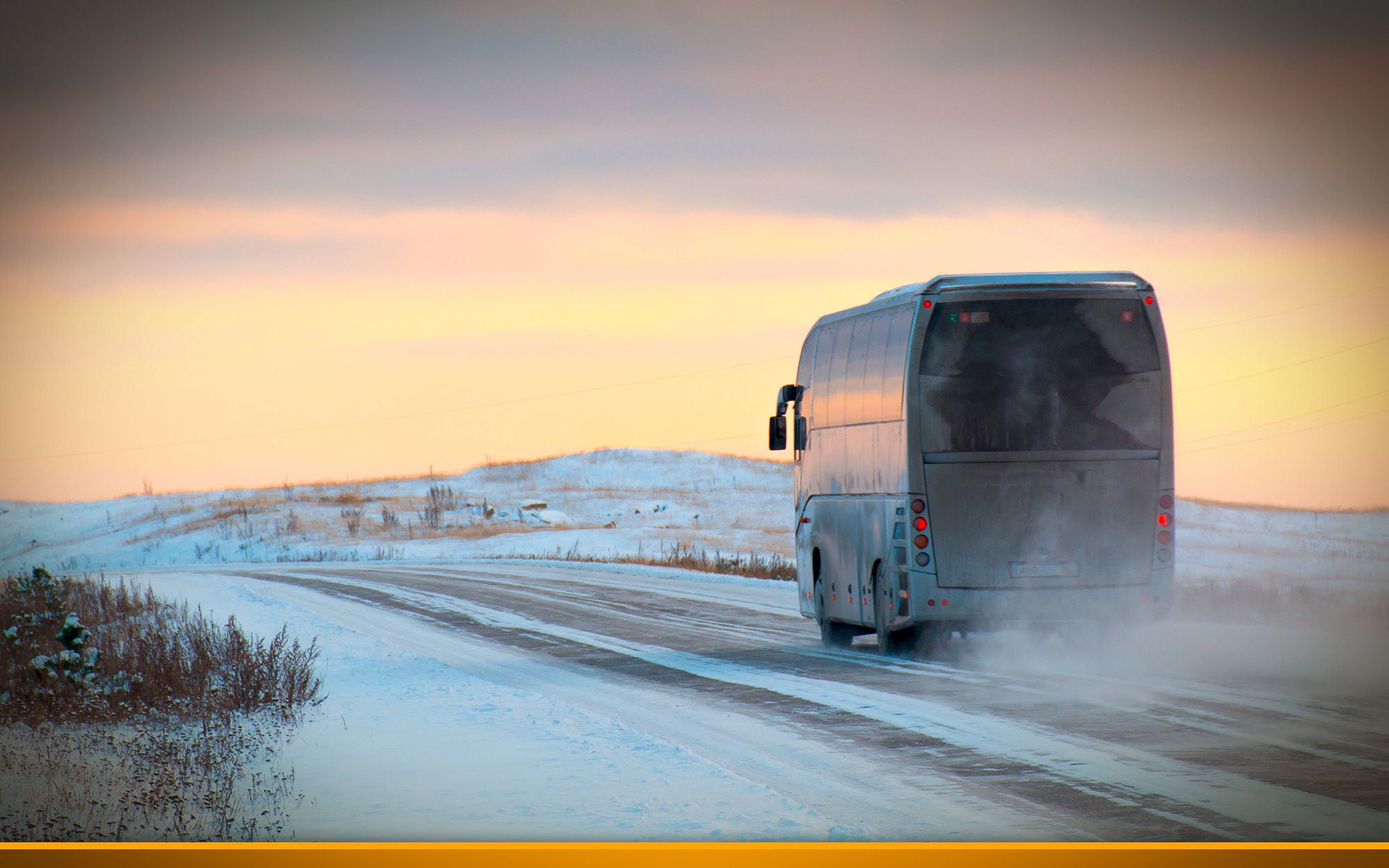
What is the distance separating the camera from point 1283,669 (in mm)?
14750

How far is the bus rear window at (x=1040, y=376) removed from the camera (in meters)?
15.6

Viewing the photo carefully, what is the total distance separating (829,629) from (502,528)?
58351mm

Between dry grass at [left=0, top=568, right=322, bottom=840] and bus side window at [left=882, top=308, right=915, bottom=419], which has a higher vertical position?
bus side window at [left=882, top=308, right=915, bottom=419]

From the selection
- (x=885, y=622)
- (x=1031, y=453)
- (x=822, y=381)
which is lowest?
Result: (x=885, y=622)

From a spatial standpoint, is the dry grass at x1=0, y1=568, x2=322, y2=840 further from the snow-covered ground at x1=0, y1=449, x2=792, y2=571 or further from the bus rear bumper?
the snow-covered ground at x1=0, y1=449, x2=792, y2=571

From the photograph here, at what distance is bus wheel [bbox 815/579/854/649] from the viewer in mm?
18969

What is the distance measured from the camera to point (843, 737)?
1125cm

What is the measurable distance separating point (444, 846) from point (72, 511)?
368 feet

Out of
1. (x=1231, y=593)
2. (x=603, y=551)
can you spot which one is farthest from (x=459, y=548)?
(x=1231, y=593)

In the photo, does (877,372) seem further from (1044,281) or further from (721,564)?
(721,564)

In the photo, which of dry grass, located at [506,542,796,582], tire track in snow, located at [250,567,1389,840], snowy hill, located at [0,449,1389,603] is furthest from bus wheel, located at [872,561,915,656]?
dry grass, located at [506,542,796,582]

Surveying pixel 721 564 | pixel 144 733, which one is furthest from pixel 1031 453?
pixel 721 564

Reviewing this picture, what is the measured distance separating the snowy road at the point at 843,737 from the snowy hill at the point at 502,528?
12386 mm

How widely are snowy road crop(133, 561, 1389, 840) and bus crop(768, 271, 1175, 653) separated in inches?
34.9
